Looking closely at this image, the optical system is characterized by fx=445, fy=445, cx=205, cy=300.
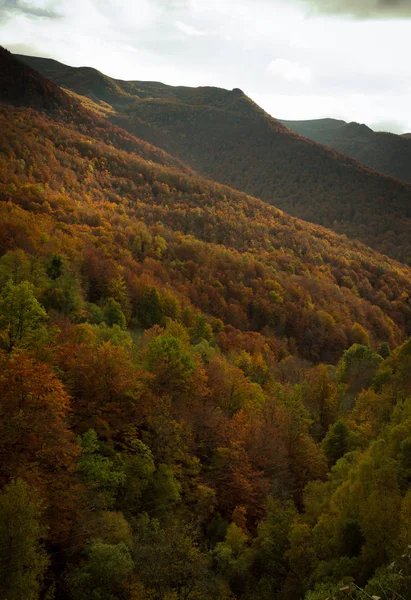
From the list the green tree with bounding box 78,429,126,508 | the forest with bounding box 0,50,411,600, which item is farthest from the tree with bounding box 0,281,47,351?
the green tree with bounding box 78,429,126,508

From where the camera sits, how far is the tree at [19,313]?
38500 millimetres

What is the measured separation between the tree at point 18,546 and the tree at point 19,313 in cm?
1948

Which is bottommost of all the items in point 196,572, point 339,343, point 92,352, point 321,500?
point 339,343

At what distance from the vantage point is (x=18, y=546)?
20203mm

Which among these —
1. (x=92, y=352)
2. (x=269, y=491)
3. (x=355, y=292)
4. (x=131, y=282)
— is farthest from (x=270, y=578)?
(x=355, y=292)

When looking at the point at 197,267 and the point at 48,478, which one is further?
the point at 197,267

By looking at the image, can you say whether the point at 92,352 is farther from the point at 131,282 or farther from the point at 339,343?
the point at 339,343

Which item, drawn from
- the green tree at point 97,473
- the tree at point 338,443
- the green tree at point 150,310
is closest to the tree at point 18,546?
the green tree at point 97,473

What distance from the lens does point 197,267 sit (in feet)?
415

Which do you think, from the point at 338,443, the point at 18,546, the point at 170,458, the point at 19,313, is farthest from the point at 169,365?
the point at 18,546

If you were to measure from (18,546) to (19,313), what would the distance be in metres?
23.0

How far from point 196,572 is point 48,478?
9.89 meters

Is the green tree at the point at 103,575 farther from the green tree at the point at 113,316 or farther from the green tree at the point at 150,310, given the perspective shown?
the green tree at the point at 150,310

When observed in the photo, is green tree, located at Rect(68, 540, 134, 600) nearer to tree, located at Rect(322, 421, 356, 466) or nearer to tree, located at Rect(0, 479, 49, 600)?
tree, located at Rect(0, 479, 49, 600)
